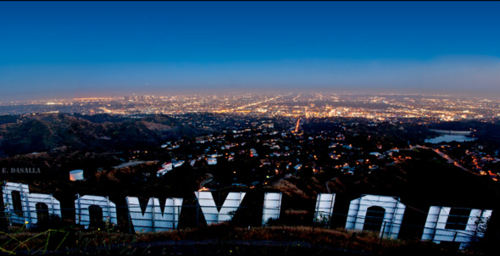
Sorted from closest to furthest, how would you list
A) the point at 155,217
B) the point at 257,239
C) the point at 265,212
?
Result: the point at 257,239 → the point at 155,217 → the point at 265,212

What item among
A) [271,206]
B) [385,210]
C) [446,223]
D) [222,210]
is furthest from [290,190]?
[446,223]

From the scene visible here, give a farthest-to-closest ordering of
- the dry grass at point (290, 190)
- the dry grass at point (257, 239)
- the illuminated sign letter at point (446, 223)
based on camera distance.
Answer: the dry grass at point (290, 190)
the illuminated sign letter at point (446, 223)
the dry grass at point (257, 239)

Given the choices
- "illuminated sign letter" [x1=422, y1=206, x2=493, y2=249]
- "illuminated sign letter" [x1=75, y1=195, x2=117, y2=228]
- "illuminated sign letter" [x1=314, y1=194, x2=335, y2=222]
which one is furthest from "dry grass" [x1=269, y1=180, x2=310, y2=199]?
"illuminated sign letter" [x1=75, y1=195, x2=117, y2=228]

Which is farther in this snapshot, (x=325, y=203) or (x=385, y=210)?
(x=325, y=203)

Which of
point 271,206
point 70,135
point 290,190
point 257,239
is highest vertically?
point 257,239

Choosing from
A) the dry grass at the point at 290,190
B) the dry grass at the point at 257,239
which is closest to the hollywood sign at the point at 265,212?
the dry grass at the point at 257,239

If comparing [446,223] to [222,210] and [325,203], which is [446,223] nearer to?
[325,203]

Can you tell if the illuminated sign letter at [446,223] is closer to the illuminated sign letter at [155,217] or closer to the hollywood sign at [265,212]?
the hollywood sign at [265,212]

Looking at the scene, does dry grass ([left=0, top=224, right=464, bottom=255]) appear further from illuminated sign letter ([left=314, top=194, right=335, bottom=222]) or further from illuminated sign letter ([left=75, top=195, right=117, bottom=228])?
illuminated sign letter ([left=75, top=195, right=117, bottom=228])

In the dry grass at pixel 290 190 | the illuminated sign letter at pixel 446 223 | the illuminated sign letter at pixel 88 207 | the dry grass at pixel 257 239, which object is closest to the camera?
the dry grass at pixel 257 239
